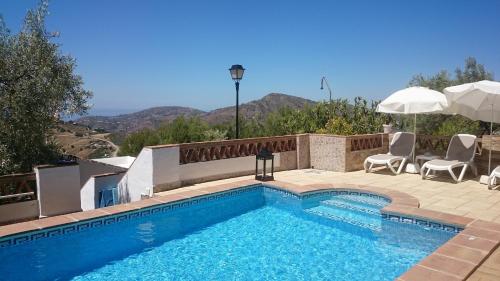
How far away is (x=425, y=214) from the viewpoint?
626 cm

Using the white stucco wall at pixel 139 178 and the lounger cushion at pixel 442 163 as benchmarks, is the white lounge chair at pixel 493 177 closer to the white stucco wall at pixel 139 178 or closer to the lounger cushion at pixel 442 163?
the lounger cushion at pixel 442 163

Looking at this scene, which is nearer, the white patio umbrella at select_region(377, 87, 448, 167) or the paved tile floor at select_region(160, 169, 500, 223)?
the paved tile floor at select_region(160, 169, 500, 223)

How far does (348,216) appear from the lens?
23.8 ft

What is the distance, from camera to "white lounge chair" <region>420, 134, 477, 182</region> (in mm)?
9156

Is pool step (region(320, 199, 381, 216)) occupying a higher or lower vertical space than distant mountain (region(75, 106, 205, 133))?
lower

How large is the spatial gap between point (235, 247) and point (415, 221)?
320 centimetres

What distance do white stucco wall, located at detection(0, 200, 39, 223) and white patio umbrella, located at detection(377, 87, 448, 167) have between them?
969 cm

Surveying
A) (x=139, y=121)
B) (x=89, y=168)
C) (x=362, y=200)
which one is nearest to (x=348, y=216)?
(x=362, y=200)

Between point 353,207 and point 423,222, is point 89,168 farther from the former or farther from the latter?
point 423,222

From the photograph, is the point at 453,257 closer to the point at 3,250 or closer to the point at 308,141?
the point at 3,250

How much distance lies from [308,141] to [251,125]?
5984 millimetres

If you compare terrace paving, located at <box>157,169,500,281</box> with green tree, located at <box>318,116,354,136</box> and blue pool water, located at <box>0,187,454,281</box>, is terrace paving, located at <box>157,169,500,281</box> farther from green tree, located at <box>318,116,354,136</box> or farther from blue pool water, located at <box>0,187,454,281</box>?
green tree, located at <box>318,116,354,136</box>

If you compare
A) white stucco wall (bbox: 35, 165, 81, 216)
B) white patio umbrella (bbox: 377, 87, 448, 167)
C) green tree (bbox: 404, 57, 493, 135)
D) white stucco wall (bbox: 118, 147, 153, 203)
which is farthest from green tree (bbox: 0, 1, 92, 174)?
green tree (bbox: 404, 57, 493, 135)

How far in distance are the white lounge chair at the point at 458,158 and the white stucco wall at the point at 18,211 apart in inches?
391
